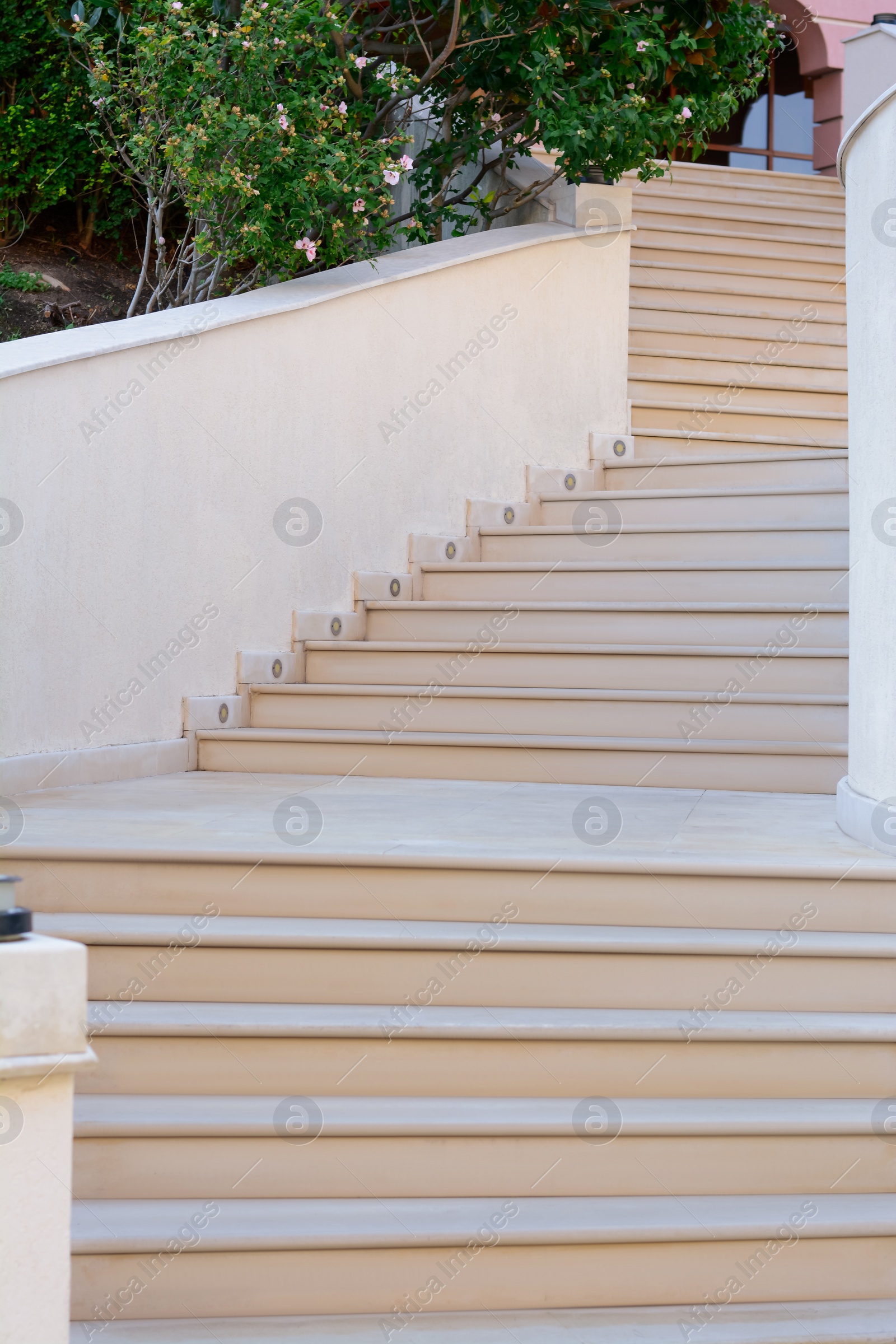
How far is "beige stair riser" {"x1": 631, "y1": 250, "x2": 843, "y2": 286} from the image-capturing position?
632 centimetres

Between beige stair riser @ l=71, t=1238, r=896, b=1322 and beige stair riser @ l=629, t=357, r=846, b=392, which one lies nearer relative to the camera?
beige stair riser @ l=71, t=1238, r=896, b=1322

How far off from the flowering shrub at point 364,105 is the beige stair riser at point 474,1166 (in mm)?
2980

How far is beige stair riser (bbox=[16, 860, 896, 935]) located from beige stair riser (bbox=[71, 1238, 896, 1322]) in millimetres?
639

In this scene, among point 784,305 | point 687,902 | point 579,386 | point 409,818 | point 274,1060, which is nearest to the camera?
point 274,1060

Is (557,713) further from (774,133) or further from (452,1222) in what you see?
(774,133)

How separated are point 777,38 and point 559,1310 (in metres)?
5.36

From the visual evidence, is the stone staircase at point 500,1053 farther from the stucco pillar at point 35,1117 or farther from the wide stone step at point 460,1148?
the stucco pillar at point 35,1117

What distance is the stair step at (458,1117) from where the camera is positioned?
2.18 metres

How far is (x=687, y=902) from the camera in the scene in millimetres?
2578

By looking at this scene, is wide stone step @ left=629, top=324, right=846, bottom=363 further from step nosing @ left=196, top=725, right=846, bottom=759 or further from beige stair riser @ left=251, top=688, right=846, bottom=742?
step nosing @ left=196, top=725, right=846, bottom=759

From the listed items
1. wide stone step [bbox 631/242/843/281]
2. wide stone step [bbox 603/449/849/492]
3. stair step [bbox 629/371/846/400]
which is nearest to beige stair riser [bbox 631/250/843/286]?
wide stone step [bbox 631/242/843/281]

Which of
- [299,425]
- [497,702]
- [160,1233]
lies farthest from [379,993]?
[299,425]

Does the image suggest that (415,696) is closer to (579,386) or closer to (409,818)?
(409,818)

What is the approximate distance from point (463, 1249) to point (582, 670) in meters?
2.17
